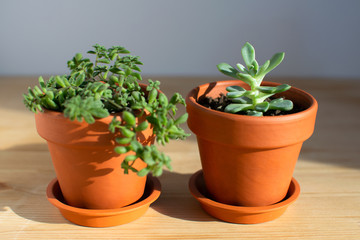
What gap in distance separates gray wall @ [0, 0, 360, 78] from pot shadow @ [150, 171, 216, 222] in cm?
130

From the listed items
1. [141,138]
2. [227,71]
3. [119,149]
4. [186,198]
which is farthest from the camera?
[186,198]

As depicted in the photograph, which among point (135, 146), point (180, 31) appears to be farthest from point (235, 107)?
point (180, 31)

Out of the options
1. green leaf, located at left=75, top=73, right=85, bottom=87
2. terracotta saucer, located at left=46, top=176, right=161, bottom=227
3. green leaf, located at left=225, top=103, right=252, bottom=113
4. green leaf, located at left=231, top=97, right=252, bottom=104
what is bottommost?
terracotta saucer, located at left=46, top=176, right=161, bottom=227

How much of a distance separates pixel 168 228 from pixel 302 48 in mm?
1774

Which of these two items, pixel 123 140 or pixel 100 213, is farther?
pixel 100 213

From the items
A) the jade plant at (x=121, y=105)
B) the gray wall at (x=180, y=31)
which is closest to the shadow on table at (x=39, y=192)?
the jade plant at (x=121, y=105)

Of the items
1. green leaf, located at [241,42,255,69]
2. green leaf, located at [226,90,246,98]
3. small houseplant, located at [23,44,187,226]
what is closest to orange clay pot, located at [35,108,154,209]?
small houseplant, located at [23,44,187,226]

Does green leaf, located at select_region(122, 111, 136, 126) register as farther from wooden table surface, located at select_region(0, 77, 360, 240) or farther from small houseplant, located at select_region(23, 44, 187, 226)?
wooden table surface, located at select_region(0, 77, 360, 240)

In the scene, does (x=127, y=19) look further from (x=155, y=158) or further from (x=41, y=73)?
(x=155, y=158)

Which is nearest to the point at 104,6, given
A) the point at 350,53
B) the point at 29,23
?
the point at 29,23

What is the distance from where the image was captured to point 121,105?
983 mm

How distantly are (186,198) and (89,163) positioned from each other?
341mm

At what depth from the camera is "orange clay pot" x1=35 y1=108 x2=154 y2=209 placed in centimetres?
91

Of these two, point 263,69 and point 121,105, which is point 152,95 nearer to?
point 121,105
